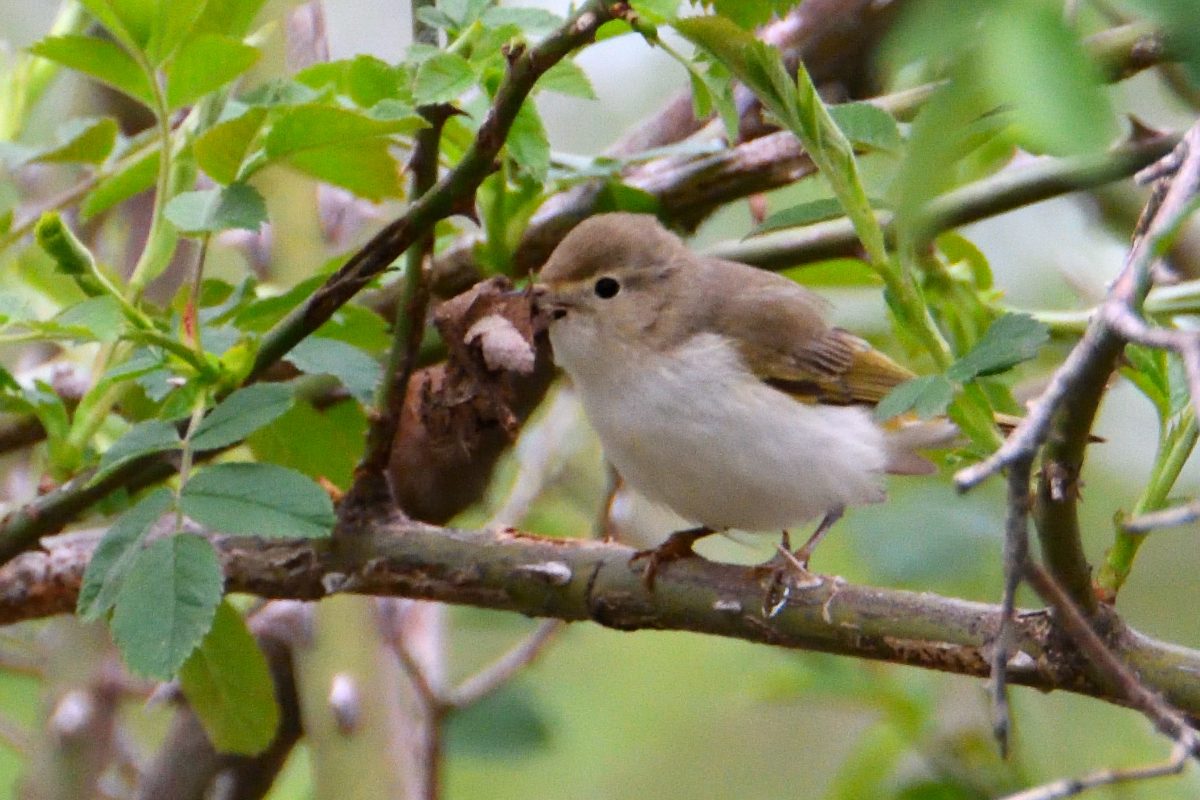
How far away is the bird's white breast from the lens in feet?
6.68

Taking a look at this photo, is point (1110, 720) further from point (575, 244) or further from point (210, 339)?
point (210, 339)

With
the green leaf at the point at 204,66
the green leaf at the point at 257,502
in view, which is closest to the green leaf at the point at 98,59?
the green leaf at the point at 204,66

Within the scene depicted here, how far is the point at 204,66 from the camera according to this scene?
144 cm

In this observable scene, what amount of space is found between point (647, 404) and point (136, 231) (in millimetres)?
1454

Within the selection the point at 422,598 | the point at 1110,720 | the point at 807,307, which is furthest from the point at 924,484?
the point at 422,598

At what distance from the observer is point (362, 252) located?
4.64 feet

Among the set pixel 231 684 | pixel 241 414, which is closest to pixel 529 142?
pixel 241 414

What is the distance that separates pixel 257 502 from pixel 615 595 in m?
0.44

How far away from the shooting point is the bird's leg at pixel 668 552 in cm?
159

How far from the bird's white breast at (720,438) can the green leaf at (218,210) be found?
2.66 ft

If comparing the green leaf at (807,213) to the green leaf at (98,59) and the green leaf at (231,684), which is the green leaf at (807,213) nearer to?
the green leaf at (98,59)

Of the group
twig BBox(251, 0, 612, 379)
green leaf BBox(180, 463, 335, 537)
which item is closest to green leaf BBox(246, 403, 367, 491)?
twig BBox(251, 0, 612, 379)

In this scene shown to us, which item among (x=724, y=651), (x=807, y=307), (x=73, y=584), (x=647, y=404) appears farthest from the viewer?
(x=724, y=651)

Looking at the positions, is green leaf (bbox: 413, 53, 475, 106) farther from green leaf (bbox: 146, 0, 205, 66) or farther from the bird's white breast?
the bird's white breast
